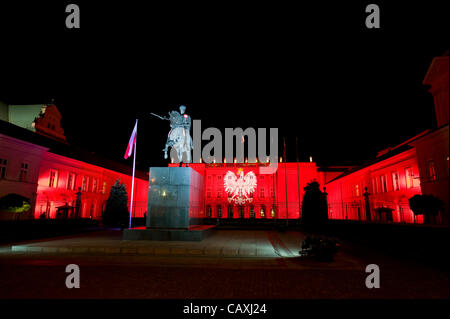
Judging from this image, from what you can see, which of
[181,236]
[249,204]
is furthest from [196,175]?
[249,204]

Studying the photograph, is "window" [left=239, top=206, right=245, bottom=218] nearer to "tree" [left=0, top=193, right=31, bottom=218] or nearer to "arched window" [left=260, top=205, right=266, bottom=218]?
"arched window" [left=260, top=205, right=266, bottom=218]

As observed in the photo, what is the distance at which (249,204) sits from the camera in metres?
57.2

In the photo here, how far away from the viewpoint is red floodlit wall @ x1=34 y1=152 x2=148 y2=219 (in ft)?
90.8

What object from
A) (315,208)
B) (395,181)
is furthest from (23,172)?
(395,181)

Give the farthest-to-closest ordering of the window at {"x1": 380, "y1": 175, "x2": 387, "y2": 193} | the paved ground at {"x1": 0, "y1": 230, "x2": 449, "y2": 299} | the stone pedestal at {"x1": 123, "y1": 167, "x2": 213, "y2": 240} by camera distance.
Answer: the window at {"x1": 380, "y1": 175, "x2": 387, "y2": 193} → the stone pedestal at {"x1": 123, "y1": 167, "x2": 213, "y2": 240} → the paved ground at {"x1": 0, "y1": 230, "x2": 449, "y2": 299}

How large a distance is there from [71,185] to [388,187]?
39.1 metres

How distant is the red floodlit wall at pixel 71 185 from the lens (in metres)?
27.7

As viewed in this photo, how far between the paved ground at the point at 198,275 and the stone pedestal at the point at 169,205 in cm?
214

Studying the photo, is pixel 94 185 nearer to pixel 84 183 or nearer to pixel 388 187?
pixel 84 183

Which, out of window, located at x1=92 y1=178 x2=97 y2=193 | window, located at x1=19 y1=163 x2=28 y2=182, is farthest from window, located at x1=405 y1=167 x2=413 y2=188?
window, located at x1=92 y1=178 x2=97 y2=193

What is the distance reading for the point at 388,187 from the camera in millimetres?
30266

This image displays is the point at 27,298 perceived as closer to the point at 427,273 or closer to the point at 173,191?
the point at 173,191

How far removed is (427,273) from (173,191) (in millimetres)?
10671

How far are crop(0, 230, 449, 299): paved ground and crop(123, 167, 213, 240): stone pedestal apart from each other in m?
2.14
